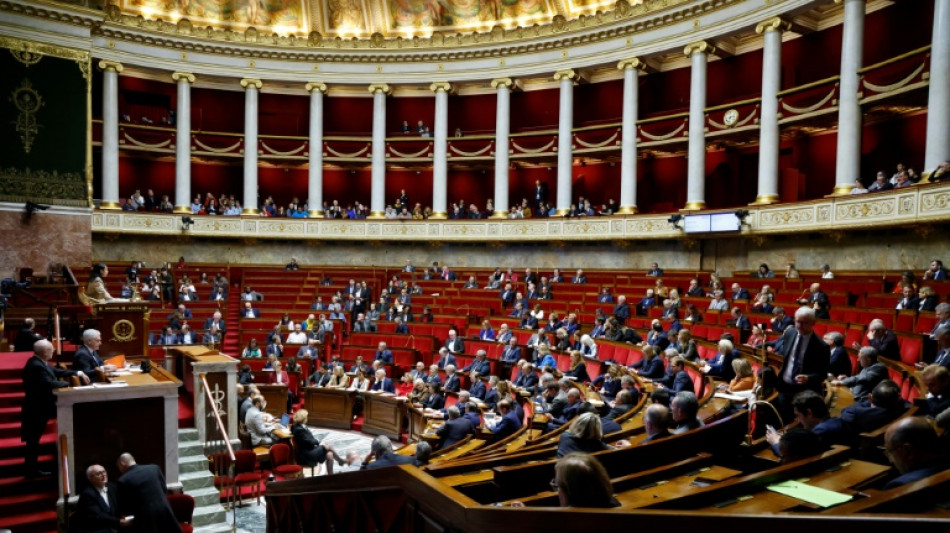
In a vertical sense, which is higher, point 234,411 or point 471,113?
point 471,113

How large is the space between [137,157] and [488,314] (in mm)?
16635

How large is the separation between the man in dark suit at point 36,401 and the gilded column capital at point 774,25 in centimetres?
1783

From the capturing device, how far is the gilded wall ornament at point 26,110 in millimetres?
18078

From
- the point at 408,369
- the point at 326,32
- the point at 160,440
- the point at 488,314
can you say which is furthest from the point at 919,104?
the point at 326,32

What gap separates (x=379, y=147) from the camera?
80.8ft

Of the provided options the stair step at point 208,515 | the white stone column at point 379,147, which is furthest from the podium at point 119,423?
the white stone column at point 379,147

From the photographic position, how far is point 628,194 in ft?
67.5

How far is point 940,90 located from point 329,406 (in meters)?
14.1

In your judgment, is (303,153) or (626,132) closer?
(626,132)

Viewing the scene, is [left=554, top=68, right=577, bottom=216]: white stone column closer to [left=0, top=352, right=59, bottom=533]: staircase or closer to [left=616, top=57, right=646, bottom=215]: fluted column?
[left=616, top=57, right=646, bottom=215]: fluted column

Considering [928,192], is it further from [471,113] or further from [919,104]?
[471,113]

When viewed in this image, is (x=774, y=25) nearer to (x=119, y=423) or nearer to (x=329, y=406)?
(x=329, y=406)

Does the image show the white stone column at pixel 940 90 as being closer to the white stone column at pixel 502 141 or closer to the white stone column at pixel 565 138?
the white stone column at pixel 565 138

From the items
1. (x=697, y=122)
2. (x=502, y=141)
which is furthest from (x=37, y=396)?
(x=502, y=141)
